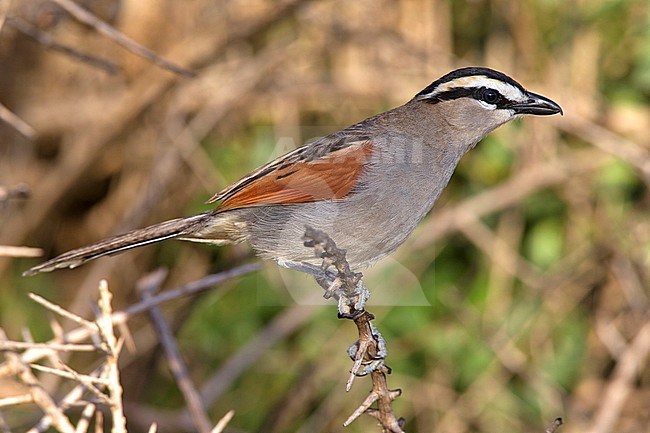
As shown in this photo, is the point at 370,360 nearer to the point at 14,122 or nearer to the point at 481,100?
the point at 481,100

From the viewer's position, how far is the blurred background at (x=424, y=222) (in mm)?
6844

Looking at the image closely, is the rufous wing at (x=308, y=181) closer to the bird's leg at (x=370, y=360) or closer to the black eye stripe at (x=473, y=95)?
the black eye stripe at (x=473, y=95)

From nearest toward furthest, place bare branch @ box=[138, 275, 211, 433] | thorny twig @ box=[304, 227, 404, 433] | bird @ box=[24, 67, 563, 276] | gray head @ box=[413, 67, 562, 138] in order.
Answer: thorny twig @ box=[304, 227, 404, 433], bare branch @ box=[138, 275, 211, 433], bird @ box=[24, 67, 563, 276], gray head @ box=[413, 67, 562, 138]

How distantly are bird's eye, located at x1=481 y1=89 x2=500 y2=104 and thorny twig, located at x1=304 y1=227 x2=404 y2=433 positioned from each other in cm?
146

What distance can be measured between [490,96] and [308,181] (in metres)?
0.96

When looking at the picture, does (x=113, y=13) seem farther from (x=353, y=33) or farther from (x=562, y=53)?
(x=562, y=53)

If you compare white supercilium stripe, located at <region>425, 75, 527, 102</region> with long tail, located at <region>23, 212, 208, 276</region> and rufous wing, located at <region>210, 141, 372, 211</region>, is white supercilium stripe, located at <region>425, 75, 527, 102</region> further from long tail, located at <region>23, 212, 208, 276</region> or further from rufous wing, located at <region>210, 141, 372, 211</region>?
long tail, located at <region>23, 212, 208, 276</region>

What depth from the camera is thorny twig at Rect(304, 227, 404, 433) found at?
9.58ft

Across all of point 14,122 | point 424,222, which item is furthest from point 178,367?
point 424,222

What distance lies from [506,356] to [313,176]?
10.1 feet

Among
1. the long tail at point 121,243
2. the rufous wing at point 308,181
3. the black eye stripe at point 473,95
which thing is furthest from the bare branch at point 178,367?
the black eye stripe at point 473,95

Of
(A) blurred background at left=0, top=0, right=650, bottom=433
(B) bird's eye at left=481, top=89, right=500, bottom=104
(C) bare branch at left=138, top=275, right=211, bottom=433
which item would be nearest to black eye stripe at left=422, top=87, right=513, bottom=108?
(B) bird's eye at left=481, top=89, right=500, bottom=104

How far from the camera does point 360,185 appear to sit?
418 cm

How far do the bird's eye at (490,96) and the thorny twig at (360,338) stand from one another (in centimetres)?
146
